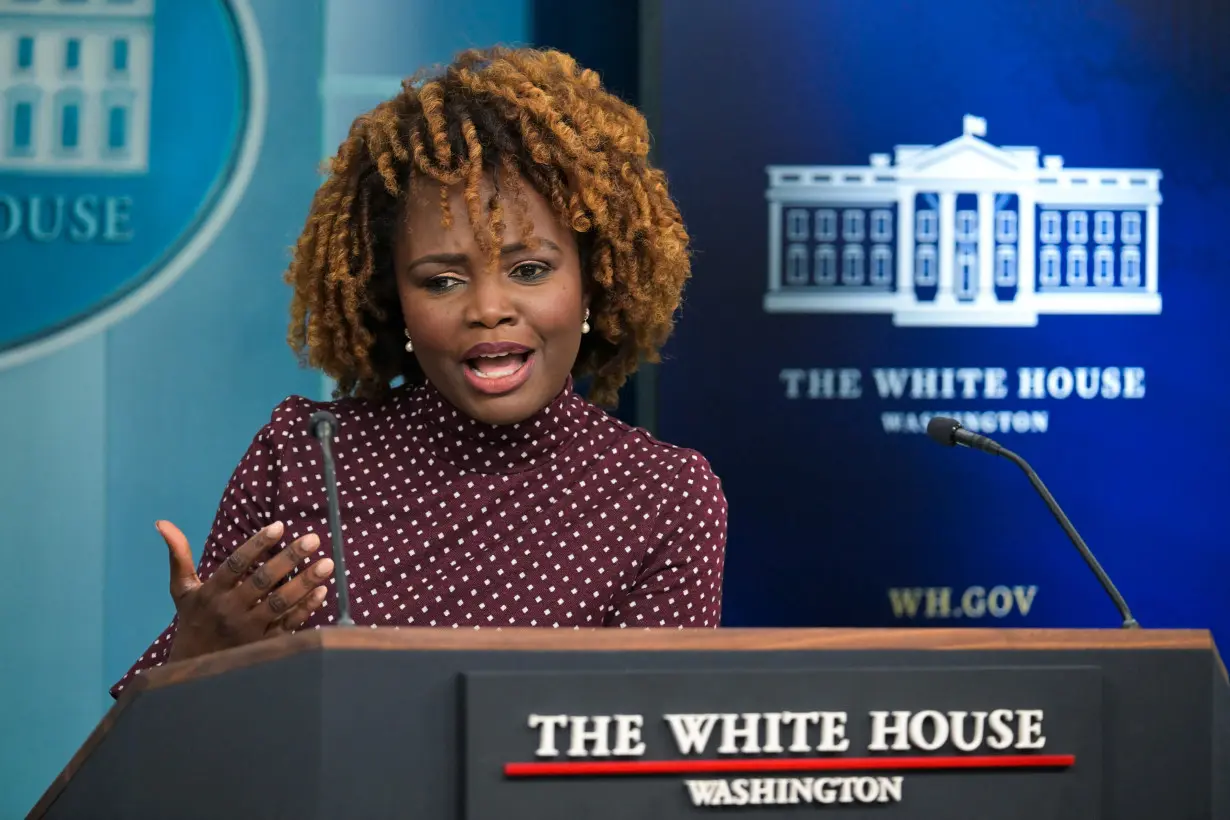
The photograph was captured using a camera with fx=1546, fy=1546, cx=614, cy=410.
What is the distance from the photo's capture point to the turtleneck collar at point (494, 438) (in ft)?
6.30

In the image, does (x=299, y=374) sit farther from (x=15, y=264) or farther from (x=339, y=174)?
(x=339, y=174)

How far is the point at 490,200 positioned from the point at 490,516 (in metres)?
0.38

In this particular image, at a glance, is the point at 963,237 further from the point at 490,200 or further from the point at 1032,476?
the point at 1032,476

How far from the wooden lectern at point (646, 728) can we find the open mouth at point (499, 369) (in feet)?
2.41

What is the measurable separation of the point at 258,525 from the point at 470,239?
17.0 inches

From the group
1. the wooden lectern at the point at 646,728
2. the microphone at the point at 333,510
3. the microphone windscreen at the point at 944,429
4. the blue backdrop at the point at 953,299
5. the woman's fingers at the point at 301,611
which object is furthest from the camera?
the blue backdrop at the point at 953,299

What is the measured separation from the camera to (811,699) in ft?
3.79

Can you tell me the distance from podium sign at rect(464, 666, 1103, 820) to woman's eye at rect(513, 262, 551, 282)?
816 mm

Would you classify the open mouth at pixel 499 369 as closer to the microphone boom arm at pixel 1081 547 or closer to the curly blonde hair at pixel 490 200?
the curly blonde hair at pixel 490 200

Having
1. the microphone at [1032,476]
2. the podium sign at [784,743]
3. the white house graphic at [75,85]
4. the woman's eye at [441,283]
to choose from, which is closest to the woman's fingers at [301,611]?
the podium sign at [784,743]

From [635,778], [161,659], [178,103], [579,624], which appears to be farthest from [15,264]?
[635,778]

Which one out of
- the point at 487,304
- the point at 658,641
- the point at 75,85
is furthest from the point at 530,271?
the point at 75,85

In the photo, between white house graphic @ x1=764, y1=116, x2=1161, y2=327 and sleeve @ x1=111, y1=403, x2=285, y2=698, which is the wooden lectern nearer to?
sleeve @ x1=111, y1=403, x2=285, y2=698

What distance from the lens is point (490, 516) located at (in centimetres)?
188
